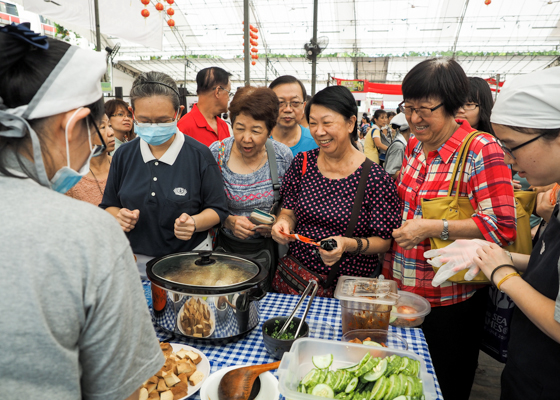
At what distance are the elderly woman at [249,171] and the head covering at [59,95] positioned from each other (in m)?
1.59

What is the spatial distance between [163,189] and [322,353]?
1.31 meters

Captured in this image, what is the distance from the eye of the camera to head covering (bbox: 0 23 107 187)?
70 cm

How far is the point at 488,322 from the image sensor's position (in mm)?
2254

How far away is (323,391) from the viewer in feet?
3.71

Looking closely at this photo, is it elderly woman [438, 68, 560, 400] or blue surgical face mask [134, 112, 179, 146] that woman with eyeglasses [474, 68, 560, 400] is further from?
blue surgical face mask [134, 112, 179, 146]

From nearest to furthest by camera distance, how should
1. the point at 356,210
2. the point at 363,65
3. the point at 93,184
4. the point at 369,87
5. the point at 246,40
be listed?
the point at 356,210 < the point at 93,184 < the point at 246,40 < the point at 369,87 < the point at 363,65

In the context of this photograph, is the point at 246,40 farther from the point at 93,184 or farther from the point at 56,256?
the point at 56,256

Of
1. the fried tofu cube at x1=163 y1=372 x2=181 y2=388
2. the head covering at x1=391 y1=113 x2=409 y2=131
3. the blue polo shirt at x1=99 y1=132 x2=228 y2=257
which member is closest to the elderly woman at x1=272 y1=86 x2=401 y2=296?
the blue polo shirt at x1=99 y1=132 x2=228 y2=257

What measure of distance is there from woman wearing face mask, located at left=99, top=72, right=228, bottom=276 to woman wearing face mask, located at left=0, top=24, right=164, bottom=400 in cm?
131

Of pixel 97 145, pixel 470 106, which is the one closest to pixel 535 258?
pixel 97 145

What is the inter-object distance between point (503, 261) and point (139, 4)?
9880mm

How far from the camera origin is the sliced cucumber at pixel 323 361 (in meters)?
1.26

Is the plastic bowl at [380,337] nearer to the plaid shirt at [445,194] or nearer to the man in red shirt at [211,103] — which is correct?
the plaid shirt at [445,194]

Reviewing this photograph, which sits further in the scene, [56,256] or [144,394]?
[144,394]
